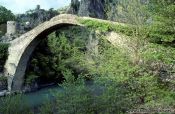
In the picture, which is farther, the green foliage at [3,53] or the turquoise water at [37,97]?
the green foliage at [3,53]

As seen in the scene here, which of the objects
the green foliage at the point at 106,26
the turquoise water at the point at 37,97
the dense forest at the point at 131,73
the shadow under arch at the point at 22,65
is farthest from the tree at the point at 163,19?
the shadow under arch at the point at 22,65

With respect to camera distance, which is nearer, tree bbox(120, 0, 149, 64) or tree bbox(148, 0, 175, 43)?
tree bbox(148, 0, 175, 43)

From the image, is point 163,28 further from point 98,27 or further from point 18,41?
point 18,41

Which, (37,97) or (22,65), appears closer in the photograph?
(37,97)

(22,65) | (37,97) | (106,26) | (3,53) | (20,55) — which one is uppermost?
(106,26)

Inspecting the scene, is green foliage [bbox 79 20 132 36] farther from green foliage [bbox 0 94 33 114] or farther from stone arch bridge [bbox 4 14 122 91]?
stone arch bridge [bbox 4 14 122 91]

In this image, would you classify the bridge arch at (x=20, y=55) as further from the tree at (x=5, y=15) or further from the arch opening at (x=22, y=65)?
the tree at (x=5, y=15)

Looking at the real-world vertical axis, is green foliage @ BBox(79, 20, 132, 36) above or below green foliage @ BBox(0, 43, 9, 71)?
above

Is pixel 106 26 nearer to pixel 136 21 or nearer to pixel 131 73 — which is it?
pixel 136 21

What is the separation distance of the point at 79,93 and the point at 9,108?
315 cm

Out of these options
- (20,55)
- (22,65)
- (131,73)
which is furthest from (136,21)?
(22,65)

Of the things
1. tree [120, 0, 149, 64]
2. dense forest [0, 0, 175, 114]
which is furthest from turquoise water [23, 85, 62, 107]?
tree [120, 0, 149, 64]

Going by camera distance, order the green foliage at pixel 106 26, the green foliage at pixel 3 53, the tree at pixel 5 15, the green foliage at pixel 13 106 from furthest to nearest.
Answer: the tree at pixel 5 15
the green foliage at pixel 3 53
the green foliage at pixel 106 26
the green foliage at pixel 13 106

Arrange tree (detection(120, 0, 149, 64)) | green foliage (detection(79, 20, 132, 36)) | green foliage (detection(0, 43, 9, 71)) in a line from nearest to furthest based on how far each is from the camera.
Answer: tree (detection(120, 0, 149, 64))
green foliage (detection(79, 20, 132, 36))
green foliage (detection(0, 43, 9, 71))
